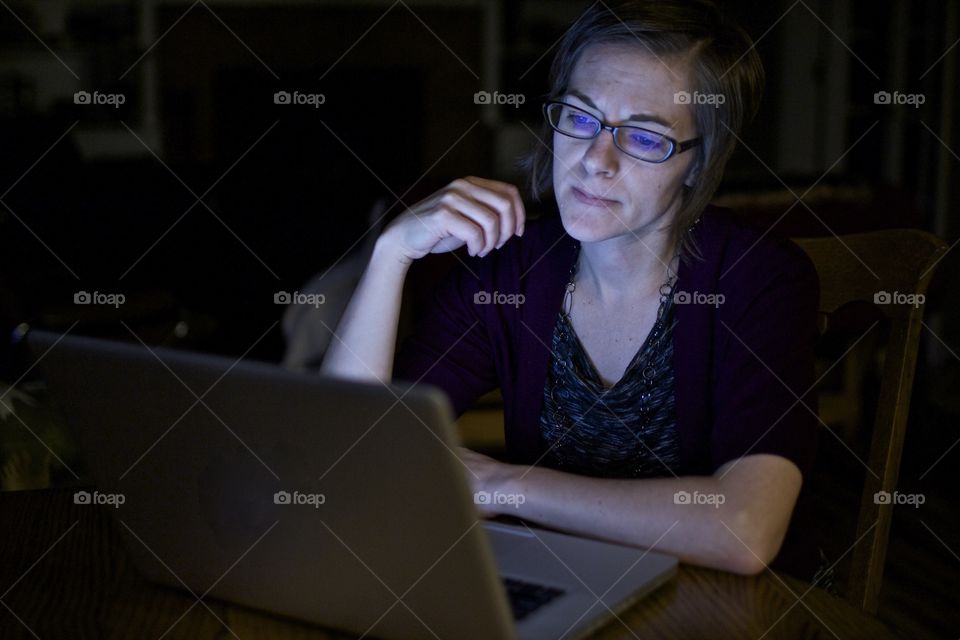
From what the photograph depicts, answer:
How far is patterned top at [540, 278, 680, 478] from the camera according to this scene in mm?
1265

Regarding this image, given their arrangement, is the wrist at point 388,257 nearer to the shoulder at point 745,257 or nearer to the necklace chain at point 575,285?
the necklace chain at point 575,285

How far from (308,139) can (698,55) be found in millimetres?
5204

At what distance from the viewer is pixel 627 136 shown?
1.22 m

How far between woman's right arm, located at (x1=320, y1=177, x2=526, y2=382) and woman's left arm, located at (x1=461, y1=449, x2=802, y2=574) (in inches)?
10.7

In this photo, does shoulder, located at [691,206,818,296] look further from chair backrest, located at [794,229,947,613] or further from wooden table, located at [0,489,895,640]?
wooden table, located at [0,489,895,640]

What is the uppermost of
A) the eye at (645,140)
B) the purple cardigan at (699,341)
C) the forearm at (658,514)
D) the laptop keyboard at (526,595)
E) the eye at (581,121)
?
the eye at (581,121)

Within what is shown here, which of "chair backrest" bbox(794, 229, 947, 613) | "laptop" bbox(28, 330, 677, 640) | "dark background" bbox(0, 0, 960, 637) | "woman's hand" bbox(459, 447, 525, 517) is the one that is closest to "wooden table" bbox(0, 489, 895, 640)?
"laptop" bbox(28, 330, 677, 640)

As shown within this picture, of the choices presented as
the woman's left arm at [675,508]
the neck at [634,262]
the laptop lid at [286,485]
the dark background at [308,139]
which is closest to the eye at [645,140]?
the neck at [634,262]

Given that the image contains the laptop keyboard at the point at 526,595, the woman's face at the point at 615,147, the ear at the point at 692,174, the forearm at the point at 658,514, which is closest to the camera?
the laptop keyboard at the point at 526,595

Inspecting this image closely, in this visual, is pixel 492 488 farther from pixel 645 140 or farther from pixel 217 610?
pixel 645 140

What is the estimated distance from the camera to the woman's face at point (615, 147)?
121cm

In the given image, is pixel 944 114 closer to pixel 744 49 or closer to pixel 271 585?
pixel 744 49

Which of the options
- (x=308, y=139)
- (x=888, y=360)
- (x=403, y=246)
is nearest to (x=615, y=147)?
(x=403, y=246)

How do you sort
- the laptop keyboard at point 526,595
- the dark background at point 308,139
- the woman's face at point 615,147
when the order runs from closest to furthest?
the laptop keyboard at point 526,595
the woman's face at point 615,147
the dark background at point 308,139
